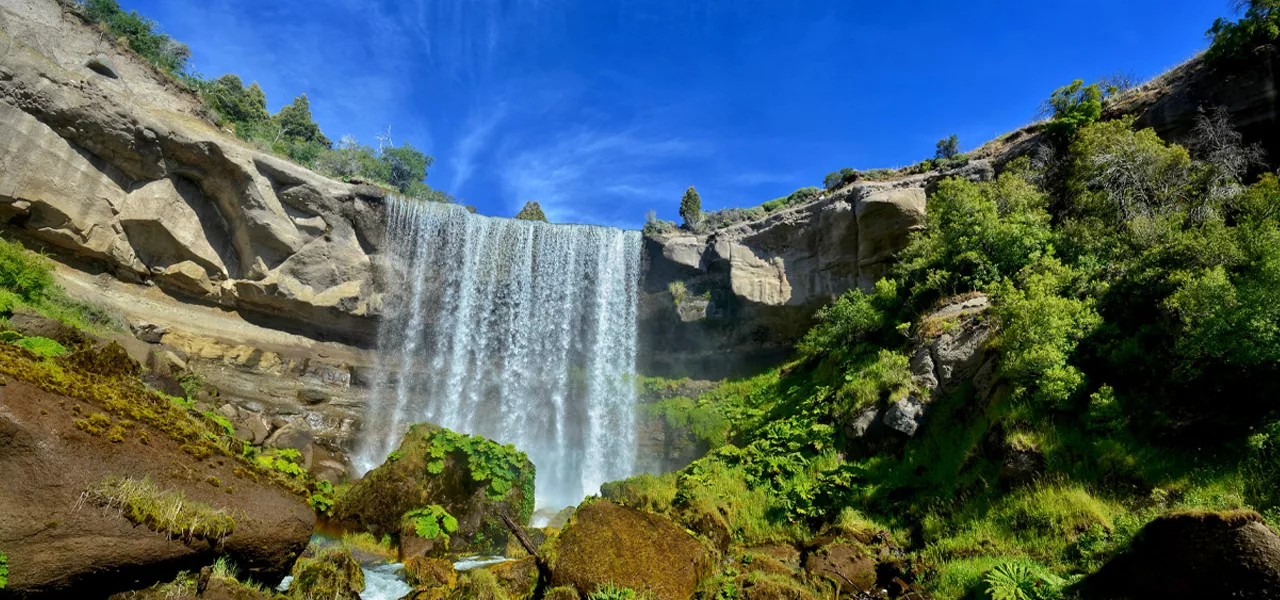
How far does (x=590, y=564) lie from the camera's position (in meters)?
6.41

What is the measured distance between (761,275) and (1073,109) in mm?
12849

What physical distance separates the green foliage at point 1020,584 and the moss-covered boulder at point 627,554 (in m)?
3.14

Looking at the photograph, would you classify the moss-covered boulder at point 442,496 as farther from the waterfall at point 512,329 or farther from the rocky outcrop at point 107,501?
the waterfall at point 512,329

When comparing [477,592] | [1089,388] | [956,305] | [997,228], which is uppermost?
[997,228]

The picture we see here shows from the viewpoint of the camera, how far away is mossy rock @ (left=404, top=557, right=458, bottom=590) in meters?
8.21

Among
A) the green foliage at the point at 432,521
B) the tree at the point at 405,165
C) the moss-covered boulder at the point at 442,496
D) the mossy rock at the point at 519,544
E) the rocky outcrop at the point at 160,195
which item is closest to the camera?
the green foliage at the point at 432,521

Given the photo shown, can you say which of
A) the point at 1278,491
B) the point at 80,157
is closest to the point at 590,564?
the point at 1278,491

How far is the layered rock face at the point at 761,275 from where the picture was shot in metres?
22.4

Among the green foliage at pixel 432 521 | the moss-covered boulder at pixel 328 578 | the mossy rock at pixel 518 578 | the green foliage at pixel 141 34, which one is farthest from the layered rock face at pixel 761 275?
the green foliage at pixel 141 34

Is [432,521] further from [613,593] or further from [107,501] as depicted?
[107,501]

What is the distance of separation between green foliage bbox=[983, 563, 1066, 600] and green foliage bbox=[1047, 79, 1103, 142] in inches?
778

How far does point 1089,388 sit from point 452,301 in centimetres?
2374

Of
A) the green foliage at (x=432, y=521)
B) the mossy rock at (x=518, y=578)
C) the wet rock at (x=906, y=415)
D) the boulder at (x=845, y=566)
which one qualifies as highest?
the wet rock at (x=906, y=415)

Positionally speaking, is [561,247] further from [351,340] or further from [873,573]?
[873,573]
